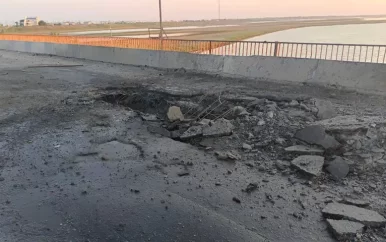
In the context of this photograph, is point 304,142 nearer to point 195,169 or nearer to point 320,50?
point 195,169

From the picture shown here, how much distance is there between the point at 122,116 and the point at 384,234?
6372mm

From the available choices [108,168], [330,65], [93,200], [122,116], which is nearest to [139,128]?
[122,116]

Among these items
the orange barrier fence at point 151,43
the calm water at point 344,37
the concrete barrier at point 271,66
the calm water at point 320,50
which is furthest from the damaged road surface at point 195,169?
the calm water at point 344,37

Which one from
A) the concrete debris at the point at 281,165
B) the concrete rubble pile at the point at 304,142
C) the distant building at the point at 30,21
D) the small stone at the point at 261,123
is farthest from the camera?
the distant building at the point at 30,21

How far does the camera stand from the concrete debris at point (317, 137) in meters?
6.35

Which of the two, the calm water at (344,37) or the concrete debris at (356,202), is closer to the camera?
the concrete debris at (356,202)

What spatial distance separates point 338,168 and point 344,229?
1729mm

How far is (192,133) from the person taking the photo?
738 centimetres

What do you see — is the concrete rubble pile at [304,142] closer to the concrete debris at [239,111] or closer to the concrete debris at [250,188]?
the concrete debris at [239,111]

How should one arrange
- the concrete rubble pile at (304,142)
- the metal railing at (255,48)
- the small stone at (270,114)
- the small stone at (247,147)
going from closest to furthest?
the concrete rubble pile at (304,142), the small stone at (247,147), the small stone at (270,114), the metal railing at (255,48)

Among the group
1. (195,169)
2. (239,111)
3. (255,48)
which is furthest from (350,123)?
(255,48)

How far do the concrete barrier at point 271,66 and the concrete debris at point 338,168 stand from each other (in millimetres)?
5964

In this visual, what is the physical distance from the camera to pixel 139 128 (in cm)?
802

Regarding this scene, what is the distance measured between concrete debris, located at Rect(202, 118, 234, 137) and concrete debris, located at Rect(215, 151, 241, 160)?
76 cm
